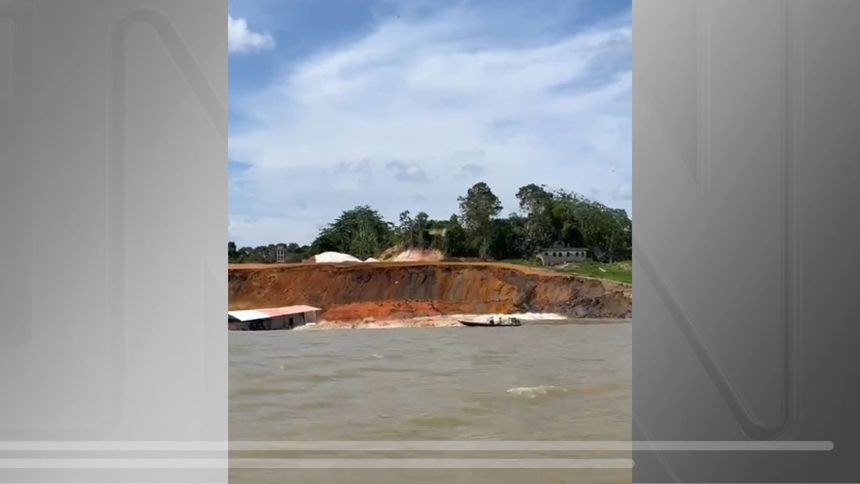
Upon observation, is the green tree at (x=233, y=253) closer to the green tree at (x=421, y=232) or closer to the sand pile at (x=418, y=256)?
the sand pile at (x=418, y=256)

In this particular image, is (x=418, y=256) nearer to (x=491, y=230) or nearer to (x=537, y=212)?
(x=491, y=230)

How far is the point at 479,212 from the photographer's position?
56.1 ft

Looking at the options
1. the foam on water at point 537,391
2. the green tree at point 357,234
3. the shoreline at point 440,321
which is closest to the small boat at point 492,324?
the shoreline at point 440,321

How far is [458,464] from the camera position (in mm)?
4789

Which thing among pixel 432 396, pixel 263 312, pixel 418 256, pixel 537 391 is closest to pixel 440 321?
pixel 418 256

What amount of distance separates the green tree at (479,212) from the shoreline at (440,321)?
1.71 metres

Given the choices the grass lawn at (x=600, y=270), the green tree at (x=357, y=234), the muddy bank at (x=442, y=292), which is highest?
the green tree at (x=357, y=234)

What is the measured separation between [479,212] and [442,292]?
2.22m

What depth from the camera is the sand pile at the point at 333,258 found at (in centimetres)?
1673

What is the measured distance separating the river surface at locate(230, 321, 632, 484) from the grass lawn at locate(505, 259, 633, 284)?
1.99 meters

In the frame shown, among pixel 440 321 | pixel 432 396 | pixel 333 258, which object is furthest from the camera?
pixel 440 321
